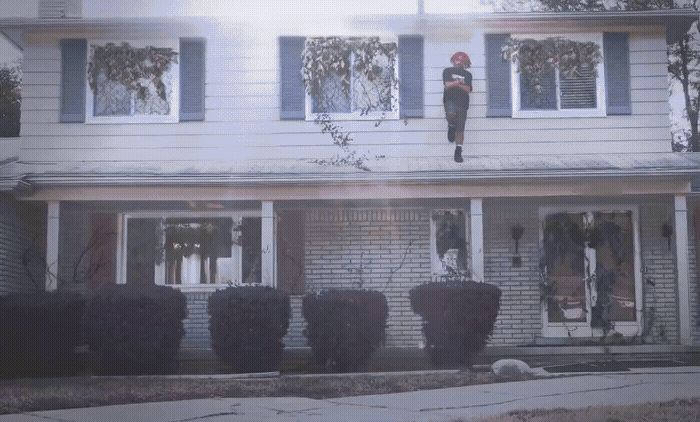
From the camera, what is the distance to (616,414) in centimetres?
654

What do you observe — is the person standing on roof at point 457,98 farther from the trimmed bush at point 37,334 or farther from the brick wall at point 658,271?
the trimmed bush at point 37,334

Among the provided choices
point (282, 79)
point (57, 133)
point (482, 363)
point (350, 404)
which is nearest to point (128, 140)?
point (57, 133)

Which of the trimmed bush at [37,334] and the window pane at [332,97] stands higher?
the window pane at [332,97]

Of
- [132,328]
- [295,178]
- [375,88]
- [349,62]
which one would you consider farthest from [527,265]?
[132,328]

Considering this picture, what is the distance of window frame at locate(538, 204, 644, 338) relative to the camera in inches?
475

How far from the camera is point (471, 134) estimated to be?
12.1 meters

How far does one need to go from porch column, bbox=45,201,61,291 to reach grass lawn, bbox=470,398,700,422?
21.0ft

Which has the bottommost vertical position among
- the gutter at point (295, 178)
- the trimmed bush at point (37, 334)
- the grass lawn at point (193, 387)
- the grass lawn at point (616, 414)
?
the grass lawn at point (193, 387)

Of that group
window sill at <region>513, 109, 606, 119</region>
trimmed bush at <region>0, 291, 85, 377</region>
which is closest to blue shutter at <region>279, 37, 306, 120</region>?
window sill at <region>513, 109, 606, 119</region>

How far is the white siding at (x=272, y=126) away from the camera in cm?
1211

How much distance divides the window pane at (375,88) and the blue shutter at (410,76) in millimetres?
162

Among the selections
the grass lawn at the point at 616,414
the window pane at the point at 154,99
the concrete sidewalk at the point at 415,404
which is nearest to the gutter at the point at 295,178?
the window pane at the point at 154,99

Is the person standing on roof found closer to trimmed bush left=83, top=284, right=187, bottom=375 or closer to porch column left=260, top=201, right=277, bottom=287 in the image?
porch column left=260, top=201, right=277, bottom=287

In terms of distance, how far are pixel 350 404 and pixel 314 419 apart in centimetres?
78
